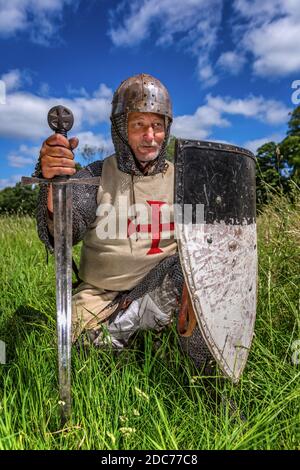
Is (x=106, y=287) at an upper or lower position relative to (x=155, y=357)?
upper

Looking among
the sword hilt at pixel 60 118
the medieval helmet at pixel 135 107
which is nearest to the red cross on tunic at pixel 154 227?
the medieval helmet at pixel 135 107

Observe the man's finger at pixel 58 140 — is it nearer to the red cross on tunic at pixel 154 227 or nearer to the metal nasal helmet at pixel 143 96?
the metal nasal helmet at pixel 143 96

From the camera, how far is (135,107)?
272 cm

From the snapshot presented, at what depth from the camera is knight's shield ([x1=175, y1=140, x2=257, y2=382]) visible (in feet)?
6.89

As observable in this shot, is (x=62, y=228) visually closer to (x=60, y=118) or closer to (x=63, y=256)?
(x=63, y=256)

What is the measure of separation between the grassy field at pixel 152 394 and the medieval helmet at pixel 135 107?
1.06m

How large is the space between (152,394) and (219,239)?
2.98 feet

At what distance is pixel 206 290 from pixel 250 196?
1.82ft

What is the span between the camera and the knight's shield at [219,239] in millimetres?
2102

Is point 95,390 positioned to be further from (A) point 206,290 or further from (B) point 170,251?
(B) point 170,251

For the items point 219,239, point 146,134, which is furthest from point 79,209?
point 219,239

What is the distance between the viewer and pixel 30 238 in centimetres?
647

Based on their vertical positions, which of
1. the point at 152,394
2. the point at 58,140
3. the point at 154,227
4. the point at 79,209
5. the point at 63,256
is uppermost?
the point at 58,140
